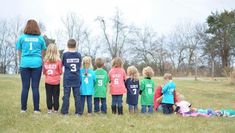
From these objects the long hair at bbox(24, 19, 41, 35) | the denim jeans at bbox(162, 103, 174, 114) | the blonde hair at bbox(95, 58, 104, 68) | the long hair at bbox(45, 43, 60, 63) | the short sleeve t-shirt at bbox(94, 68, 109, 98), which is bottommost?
the denim jeans at bbox(162, 103, 174, 114)

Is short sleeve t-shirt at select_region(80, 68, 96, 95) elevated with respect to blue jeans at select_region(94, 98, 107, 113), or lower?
elevated

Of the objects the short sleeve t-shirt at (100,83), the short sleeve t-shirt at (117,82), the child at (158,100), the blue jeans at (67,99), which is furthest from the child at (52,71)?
the child at (158,100)

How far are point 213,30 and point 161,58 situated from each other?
13862mm

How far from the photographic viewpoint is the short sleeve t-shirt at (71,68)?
10125 millimetres

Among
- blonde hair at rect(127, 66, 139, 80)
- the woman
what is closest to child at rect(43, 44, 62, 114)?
the woman

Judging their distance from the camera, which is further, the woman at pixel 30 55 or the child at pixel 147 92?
the child at pixel 147 92

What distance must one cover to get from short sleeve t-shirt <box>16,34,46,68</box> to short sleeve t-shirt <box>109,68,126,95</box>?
2483 mm

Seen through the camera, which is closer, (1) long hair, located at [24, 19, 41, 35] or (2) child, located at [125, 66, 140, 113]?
(1) long hair, located at [24, 19, 41, 35]

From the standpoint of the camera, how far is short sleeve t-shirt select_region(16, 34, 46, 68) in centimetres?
963

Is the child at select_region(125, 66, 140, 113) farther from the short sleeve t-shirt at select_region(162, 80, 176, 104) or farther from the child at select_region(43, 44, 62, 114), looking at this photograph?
the child at select_region(43, 44, 62, 114)

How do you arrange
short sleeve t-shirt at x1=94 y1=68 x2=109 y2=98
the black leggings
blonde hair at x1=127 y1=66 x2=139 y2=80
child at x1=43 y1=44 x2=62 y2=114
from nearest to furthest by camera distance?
child at x1=43 y1=44 x2=62 y2=114, the black leggings, short sleeve t-shirt at x1=94 y1=68 x2=109 y2=98, blonde hair at x1=127 y1=66 x2=139 y2=80

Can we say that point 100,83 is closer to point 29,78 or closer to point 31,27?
point 29,78

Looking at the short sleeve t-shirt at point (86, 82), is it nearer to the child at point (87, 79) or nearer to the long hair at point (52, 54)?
the child at point (87, 79)

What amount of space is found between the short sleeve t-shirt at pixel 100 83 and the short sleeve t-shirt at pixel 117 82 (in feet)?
0.67
